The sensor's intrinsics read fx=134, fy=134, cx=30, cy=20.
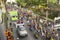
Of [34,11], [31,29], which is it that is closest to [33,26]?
[31,29]

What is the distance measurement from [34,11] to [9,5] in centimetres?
40

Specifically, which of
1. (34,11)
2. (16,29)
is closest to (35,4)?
(34,11)

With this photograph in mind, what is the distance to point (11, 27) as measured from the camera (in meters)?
2.04

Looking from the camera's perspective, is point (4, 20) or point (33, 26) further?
point (33, 26)

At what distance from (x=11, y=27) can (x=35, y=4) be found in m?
0.54

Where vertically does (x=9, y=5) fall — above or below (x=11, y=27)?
above

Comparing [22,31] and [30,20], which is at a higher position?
[30,20]

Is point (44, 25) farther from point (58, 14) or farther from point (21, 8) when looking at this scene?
point (21, 8)

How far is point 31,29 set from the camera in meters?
2.13

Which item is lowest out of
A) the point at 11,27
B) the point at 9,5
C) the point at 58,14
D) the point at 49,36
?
the point at 49,36

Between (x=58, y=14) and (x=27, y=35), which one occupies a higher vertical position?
(x=58, y=14)

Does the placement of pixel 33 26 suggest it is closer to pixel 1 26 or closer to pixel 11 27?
pixel 11 27

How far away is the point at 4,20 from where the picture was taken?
2.01 meters

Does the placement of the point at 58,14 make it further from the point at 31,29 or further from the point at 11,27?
the point at 11,27
